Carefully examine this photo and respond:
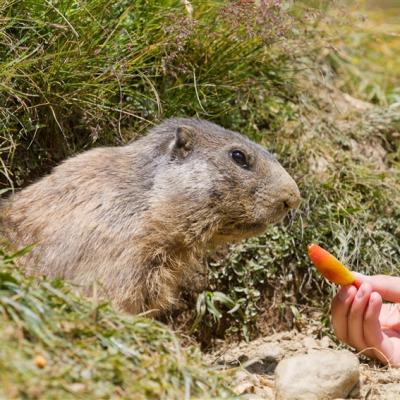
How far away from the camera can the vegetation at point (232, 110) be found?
17.1 feet

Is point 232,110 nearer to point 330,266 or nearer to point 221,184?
point 221,184

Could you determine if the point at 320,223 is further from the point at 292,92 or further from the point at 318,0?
the point at 318,0

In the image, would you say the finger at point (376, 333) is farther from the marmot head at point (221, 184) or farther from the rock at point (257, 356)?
the marmot head at point (221, 184)

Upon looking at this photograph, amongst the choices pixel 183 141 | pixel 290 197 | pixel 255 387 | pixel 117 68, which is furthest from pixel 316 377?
pixel 117 68

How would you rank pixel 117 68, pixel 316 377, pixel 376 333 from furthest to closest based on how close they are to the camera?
1. pixel 117 68
2. pixel 376 333
3. pixel 316 377

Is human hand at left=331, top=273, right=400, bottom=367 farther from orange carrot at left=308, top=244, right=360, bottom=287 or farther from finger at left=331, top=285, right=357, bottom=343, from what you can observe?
orange carrot at left=308, top=244, right=360, bottom=287

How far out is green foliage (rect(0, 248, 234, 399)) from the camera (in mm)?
2865

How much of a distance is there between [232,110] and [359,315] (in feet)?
7.05

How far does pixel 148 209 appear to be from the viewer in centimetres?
478

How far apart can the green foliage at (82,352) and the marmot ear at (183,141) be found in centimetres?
165

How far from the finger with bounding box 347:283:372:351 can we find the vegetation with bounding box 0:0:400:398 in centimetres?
98

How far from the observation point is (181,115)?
5.95 meters

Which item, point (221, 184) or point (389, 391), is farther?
point (221, 184)

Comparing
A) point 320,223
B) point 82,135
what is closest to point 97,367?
point 82,135
